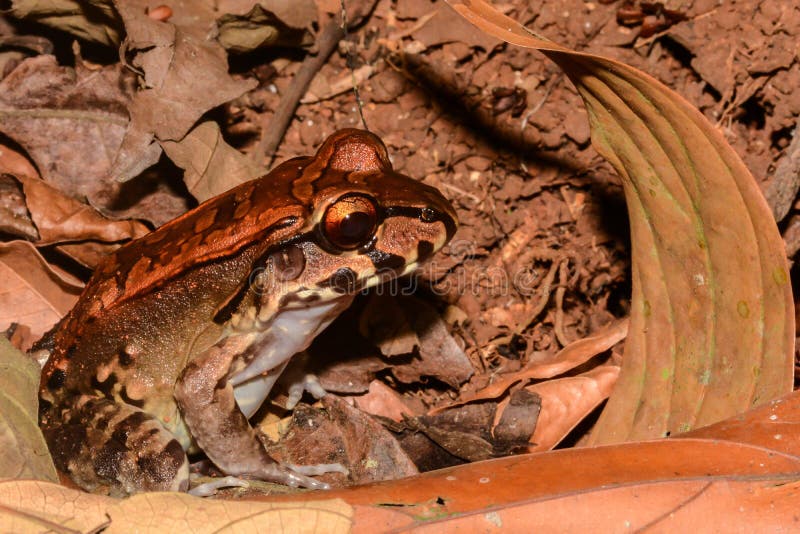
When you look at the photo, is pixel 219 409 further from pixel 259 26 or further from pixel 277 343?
pixel 259 26

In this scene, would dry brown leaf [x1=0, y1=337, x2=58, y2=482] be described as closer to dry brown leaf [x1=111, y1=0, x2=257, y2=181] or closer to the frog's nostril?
dry brown leaf [x1=111, y1=0, x2=257, y2=181]

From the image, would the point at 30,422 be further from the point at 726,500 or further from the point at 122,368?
the point at 726,500

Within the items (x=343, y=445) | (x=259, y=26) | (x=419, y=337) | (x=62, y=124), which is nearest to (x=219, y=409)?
(x=343, y=445)

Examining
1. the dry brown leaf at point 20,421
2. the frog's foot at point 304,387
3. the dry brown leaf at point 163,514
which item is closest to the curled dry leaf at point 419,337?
the frog's foot at point 304,387

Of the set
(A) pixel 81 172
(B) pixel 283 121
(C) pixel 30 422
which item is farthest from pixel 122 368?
(B) pixel 283 121

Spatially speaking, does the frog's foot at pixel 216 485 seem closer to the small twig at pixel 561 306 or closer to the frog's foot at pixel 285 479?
the frog's foot at pixel 285 479

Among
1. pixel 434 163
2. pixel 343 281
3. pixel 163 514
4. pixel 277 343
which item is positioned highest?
pixel 434 163
